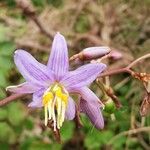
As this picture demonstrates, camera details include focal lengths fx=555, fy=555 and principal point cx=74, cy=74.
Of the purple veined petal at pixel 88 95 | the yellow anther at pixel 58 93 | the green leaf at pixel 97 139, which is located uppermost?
the yellow anther at pixel 58 93

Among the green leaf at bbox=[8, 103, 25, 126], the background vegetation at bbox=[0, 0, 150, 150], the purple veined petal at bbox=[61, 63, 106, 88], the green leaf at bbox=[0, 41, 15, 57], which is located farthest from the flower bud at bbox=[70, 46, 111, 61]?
the green leaf at bbox=[8, 103, 25, 126]

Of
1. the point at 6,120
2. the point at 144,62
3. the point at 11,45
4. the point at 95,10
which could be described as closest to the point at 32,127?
the point at 6,120

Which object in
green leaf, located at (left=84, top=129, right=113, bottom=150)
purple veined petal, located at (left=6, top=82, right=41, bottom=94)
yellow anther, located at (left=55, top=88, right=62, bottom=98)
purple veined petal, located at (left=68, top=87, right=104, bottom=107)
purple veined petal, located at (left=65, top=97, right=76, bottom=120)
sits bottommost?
green leaf, located at (left=84, top=129, right=113, bottom=150)

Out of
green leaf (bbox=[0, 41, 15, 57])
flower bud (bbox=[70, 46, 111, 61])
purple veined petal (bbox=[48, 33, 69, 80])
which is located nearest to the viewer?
purple veined petal (bbox=[48, 33, 69, 80])

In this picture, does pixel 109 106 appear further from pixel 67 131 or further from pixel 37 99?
pixel 67 131

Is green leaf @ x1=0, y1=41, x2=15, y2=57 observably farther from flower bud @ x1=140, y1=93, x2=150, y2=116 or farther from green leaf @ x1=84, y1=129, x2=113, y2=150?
flower bud @ x1=140, y1=93, x2=150, y2=116

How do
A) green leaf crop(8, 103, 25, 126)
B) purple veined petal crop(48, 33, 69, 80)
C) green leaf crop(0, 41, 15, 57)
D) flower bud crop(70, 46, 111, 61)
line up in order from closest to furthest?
purple veined petal crop(48, 33, 69, 80) < flower bud crop(70, 46, 111, 61) < green leaf crop(0, 41, 15, 57) < green leaf crop(8, 103, 25, 126)

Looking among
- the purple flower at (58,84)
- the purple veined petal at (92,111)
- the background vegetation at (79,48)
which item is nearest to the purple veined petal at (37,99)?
the purple flower at (58,84)

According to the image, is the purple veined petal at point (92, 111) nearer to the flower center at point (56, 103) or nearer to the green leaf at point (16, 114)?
the flower center at point (56, 103)
